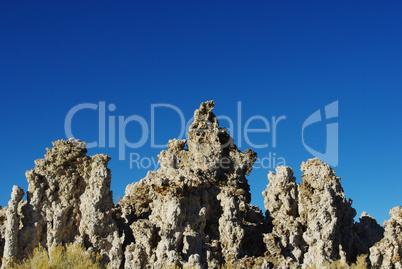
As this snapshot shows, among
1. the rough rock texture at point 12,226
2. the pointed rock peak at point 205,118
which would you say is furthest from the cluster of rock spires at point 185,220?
the pointed rock peak at point 205,118

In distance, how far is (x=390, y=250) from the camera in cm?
2686

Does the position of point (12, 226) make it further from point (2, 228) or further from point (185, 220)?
point (185, 220)

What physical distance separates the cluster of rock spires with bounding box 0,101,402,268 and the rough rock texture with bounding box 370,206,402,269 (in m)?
0.05

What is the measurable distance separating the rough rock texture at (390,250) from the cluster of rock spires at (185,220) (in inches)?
1.8

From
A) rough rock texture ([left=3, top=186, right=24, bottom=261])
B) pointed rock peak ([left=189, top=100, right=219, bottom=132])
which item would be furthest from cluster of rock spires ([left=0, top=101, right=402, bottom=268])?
pointed rock peak ([left=189, top=100, right=219, bottom=132])

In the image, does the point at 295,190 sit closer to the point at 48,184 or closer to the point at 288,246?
the point at 288,246

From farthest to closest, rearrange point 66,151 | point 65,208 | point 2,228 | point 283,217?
point 66,151 → point 283,217 → point 2,228 → point 65,208

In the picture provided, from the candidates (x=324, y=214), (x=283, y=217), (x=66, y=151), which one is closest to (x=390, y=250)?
(x=324, y=214)

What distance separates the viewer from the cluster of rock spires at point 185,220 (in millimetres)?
26594

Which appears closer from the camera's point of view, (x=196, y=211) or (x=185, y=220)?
(x=185, y=220)

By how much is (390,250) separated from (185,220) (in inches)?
386

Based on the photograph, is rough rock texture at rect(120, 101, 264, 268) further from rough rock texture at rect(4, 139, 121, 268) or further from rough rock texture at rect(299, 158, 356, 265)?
rough rock texture at rect(299, 158, 356, 265)

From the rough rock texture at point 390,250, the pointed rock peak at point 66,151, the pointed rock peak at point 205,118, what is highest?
the pointed rock peak at point 205,118

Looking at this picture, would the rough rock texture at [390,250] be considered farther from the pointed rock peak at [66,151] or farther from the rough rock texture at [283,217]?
the pointed rock peak at [66,151]
